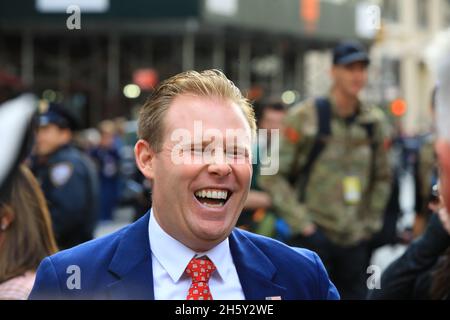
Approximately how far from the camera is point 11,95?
151 cm

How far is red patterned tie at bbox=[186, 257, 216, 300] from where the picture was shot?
61.7 inches

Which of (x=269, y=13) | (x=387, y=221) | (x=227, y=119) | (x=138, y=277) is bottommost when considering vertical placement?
(x=387, y=221)

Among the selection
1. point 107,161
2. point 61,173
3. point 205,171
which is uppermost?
point 205,171

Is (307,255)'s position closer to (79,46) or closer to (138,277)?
(138,277)

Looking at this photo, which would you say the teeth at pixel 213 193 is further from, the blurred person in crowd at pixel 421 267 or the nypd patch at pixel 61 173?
→ the nypd patch at pixel 61 173

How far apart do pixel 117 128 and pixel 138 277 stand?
10816 mm

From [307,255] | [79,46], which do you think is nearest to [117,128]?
[79,46]

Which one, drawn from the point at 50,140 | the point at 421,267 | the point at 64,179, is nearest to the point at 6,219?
the point at 421,267

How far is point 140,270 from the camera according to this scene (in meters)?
1.59

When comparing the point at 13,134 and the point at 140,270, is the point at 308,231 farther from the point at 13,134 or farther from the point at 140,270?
the point at 13,134

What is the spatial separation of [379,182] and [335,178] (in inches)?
11.7

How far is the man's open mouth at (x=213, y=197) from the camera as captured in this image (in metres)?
1.56

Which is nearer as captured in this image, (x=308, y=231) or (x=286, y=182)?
(x=308, y=231)

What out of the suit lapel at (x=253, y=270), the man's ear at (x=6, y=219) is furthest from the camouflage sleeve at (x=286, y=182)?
the suit lapel at (x=253, y=270)
